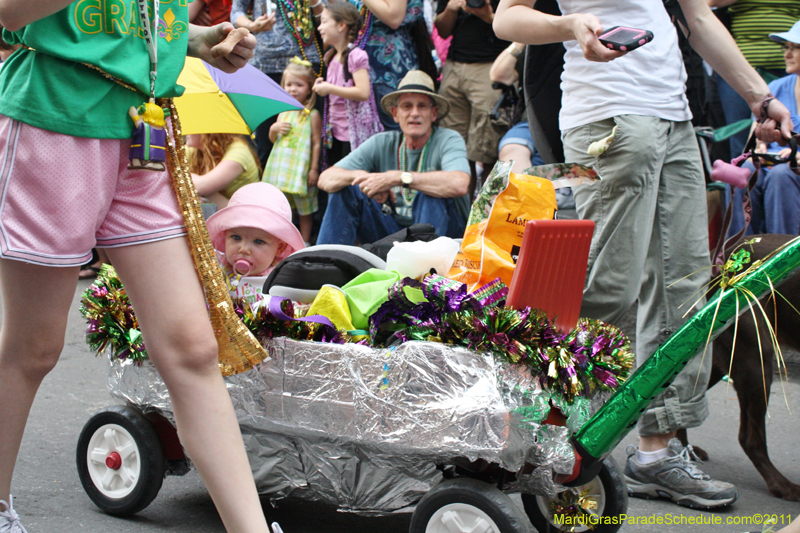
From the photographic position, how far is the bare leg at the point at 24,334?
1.62 meters

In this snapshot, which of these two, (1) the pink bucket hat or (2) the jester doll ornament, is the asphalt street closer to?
(1) the pink bucket hat

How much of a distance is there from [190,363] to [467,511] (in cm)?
75

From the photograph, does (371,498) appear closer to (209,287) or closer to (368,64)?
(209,287)

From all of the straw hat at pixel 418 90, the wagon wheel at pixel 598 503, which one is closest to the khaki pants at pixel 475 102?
the straw hat at pixel 418 90

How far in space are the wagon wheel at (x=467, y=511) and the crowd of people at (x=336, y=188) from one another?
46cm

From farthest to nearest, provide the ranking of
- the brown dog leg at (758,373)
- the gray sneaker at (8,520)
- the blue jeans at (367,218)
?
the blue jeans at (367,218) < the brown dog leg at (758,373) < the gray sneaker at (8,520)

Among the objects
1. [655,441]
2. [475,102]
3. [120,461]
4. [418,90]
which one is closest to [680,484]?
[655,441]

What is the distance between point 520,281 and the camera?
1932 mm

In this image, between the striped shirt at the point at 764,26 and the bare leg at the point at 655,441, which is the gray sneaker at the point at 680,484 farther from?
the striped shirt at the point at 764,26

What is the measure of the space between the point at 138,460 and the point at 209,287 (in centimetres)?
88

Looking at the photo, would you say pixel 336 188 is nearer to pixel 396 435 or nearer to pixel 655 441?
pixel 655 441

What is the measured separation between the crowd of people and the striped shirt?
0.01m

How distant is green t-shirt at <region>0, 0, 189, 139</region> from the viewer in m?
1.52

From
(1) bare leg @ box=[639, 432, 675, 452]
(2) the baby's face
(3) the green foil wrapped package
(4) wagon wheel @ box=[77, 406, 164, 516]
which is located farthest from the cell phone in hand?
(4) wagon wheel @ box=[77, 406, 164, 516]
